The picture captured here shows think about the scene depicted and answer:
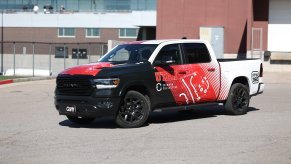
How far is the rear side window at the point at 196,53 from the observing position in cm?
1304

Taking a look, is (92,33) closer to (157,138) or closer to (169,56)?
(169,56)

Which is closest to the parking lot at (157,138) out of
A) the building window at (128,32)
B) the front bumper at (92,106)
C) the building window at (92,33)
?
the front bumper at (92,106)

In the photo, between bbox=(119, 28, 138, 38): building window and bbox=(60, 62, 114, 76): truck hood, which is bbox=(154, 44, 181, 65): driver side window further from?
bbox=(119, 28, 138, 38): building window

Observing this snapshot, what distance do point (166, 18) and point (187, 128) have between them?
1126 inches

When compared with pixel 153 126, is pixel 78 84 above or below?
above

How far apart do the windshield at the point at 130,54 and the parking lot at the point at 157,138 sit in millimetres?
1416

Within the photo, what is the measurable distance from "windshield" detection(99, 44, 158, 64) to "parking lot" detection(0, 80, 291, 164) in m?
1.42

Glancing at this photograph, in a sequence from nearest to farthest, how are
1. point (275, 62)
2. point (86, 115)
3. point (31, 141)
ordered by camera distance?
1. point (31, 141)
2. point (86, 115)
3. point (275, 62)

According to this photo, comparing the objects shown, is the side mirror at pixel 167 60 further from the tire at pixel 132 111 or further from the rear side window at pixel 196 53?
the tire at pixel 132 111

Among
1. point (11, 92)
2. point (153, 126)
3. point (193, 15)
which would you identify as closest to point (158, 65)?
point (153, 126)

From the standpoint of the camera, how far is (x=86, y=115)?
11672 millimetres

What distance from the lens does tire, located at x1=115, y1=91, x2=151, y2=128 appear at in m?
11.8

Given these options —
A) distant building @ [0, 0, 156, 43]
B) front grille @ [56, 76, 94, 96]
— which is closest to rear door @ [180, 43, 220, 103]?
front grille @ [56, 76, 94, 96]

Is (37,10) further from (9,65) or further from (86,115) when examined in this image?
(86,115)
